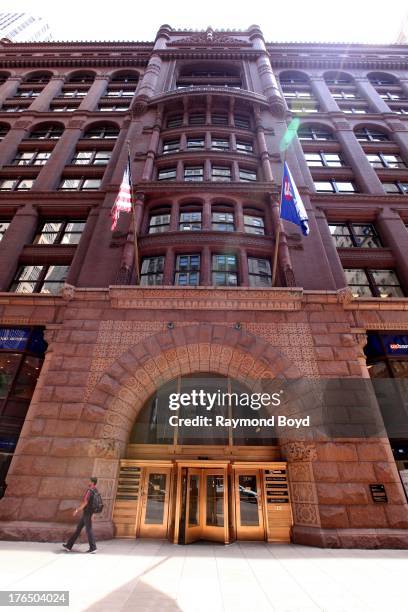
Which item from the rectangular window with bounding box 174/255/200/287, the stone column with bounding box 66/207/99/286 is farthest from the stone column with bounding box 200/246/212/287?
the stone column with bounding box 66/207/99/286

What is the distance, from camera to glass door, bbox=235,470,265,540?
9.60 metres

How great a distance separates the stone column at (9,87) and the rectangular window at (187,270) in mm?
24201

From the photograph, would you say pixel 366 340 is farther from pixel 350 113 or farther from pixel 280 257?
pixel 350 113

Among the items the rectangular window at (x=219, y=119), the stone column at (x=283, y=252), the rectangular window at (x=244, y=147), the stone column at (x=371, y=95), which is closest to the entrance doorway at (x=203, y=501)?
the stone column at (x=283, y=252)

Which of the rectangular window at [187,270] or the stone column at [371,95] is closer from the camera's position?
the rectangular window at [187,270]

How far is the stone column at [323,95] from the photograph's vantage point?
23570 mm

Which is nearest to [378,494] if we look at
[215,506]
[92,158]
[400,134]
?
[215,506]

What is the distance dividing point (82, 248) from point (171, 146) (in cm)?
995

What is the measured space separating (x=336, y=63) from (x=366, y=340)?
30915 mm

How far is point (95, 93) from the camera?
2570cm

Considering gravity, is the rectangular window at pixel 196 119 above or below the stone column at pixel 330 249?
above

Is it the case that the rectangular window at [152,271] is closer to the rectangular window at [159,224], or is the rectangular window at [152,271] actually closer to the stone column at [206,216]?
the rectangular window at [159,224]

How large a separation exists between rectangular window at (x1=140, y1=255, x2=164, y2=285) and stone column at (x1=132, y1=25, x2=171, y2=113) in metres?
13.6

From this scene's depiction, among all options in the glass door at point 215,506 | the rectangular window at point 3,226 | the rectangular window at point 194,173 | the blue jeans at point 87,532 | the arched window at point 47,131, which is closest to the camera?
the blue jeans at point 87,532
